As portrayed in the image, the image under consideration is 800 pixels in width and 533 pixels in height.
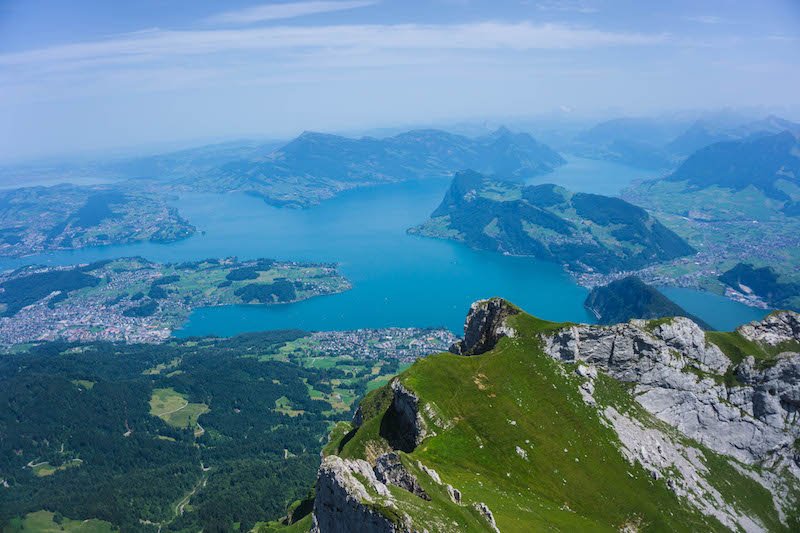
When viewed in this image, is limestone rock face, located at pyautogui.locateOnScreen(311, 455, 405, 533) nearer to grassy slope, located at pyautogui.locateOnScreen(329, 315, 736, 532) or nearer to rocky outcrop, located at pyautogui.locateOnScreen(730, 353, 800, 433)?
grassy slope, located at pyautogui.locateOnScreen(329, 315, 736, 532)

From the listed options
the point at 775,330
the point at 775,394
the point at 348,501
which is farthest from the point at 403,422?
the point at 775,330

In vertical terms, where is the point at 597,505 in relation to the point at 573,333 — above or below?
below

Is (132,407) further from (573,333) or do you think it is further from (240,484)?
(573,333)

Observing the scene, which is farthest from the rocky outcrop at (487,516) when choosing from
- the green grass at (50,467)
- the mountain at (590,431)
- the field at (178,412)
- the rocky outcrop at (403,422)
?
the field at (178,412)

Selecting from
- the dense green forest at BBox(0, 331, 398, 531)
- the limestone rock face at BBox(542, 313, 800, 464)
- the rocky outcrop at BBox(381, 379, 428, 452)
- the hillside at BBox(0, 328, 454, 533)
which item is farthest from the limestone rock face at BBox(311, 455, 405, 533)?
the dense green forest at BBox(0, 331, 398, 531)

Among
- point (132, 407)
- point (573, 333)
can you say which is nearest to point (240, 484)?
point (132, 407)

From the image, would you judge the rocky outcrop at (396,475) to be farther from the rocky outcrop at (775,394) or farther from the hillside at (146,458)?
the hillside at (146,458)
